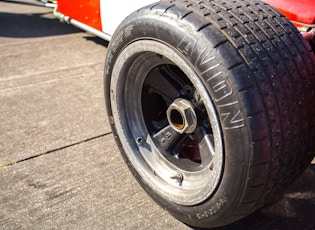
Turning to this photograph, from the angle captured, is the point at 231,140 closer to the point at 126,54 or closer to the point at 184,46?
the point at 184,46

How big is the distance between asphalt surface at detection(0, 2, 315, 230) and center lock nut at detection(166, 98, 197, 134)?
20.2 inches

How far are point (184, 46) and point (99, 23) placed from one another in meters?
2.59

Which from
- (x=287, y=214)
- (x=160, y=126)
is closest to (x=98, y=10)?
(x=160, y=126)

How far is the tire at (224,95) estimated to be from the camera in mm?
1711

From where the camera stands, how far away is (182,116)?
2.10 metres

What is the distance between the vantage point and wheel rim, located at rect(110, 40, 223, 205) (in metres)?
2.09

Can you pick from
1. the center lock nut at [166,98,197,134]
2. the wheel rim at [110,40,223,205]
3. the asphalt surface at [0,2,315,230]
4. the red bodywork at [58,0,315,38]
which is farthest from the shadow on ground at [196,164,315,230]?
the red bodywork at [58,0,315,38]

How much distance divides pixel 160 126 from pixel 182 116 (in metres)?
0.41

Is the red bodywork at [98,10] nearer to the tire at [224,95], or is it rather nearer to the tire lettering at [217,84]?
the tire at [224,95]

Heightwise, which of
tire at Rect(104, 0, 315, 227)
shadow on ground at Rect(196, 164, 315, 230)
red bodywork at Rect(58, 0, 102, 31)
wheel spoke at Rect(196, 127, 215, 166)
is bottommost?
red bodywork at Rect(58, 0, 102, 31)

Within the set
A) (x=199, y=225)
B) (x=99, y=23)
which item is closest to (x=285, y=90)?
(x=199, y=225)

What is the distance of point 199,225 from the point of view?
208 cm

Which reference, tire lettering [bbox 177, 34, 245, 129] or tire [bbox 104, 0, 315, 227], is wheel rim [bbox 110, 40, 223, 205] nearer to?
tire [bbox 104, 0, 315, 227]

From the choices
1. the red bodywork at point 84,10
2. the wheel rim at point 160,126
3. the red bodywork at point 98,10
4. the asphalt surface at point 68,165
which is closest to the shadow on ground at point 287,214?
the asphalt surface at point 68,165
